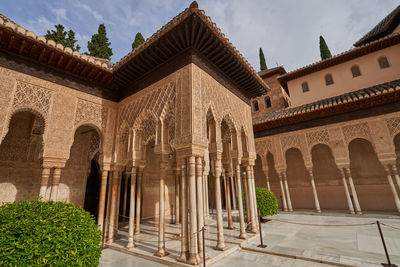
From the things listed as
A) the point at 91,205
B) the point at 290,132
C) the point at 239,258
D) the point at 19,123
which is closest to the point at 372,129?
the point at 290,132

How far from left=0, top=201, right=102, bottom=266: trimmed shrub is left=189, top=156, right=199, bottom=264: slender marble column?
5.53 ft

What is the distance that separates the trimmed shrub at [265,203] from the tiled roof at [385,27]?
44.6ft

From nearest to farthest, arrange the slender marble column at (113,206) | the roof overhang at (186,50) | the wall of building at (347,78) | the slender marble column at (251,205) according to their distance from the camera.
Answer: the roof overhang at (186,50)
the slender marble column at (113,206)
the slender marble column at (251,205)
the wall of building at (347,78)

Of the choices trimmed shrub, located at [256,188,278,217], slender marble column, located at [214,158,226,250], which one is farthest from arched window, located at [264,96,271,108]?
slender marble column, located at [214,158,226,250]

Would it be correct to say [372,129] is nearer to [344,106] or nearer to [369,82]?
[344,106]

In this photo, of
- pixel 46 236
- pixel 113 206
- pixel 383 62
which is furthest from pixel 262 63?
pixel 46 236

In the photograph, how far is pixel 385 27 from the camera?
12.3 meters

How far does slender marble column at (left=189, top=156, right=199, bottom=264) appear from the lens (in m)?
3.83

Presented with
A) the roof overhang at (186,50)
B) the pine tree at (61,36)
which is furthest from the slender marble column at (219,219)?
the pine tree at (61,36)

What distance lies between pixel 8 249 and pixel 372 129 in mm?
11850

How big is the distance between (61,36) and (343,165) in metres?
17.7

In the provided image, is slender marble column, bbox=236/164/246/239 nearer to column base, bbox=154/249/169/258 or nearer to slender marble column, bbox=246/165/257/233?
slender marble column, bbox=246/165/257/233

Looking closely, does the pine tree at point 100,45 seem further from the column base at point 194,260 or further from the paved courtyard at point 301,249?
the column base at point 194,260

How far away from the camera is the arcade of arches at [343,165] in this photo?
8.40 m
